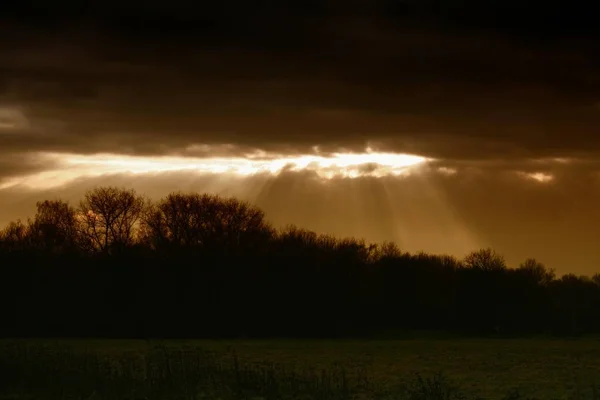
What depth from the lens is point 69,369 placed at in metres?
29.6

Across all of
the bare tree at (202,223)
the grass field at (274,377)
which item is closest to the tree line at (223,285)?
the bare tree at (202,223)

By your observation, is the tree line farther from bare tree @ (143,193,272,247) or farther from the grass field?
the grass field

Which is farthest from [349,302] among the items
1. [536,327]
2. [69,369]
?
[69,369]

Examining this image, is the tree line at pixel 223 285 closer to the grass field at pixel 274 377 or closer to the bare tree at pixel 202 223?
the bare tree at pixel 202 223

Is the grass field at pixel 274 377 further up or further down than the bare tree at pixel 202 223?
further down

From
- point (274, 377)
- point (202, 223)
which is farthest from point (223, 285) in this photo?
point (274, 377)

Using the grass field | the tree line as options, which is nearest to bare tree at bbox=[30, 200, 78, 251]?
the tree line

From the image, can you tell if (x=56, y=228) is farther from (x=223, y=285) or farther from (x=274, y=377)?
(x=274, y=377)

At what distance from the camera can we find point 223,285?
9919 centimetres

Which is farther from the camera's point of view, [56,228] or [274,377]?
Answer: [56,228]

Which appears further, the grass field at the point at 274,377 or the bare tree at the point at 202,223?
the bare tree at the point at 202,223

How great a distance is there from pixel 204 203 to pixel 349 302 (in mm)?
22314

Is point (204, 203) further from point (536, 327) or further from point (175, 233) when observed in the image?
point (536, 327)

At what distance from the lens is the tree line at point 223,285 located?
95438 mm
